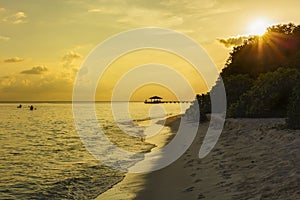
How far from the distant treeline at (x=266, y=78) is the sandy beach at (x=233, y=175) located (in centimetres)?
457

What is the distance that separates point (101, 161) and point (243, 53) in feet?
152

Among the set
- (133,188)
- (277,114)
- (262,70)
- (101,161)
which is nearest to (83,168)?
(101,161)

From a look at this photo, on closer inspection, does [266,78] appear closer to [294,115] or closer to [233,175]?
[294,115]

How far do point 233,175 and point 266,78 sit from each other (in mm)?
23369

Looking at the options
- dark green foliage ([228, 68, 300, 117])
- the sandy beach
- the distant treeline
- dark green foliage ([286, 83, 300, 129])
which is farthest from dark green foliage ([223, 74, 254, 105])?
the sandy beach

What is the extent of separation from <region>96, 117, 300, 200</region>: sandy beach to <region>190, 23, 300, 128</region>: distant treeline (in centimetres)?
457

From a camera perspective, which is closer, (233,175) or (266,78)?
(233,175)

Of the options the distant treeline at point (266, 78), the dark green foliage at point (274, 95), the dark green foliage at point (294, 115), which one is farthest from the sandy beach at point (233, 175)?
the dark green foliage at point (274, 95)

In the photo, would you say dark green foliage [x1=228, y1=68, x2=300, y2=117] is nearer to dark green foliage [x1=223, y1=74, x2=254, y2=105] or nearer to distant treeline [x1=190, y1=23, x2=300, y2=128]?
distant treeline [x1=190, y1=23, x2=300, y2=128]

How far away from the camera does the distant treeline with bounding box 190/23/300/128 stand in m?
31.1

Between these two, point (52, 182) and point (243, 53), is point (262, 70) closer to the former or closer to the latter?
point (243, 53)

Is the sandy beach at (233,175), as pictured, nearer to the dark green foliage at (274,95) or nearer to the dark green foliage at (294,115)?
the dark green foliage at (294,115)

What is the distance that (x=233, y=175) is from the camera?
12.7 meters

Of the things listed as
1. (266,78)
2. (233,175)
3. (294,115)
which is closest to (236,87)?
(266,78)
